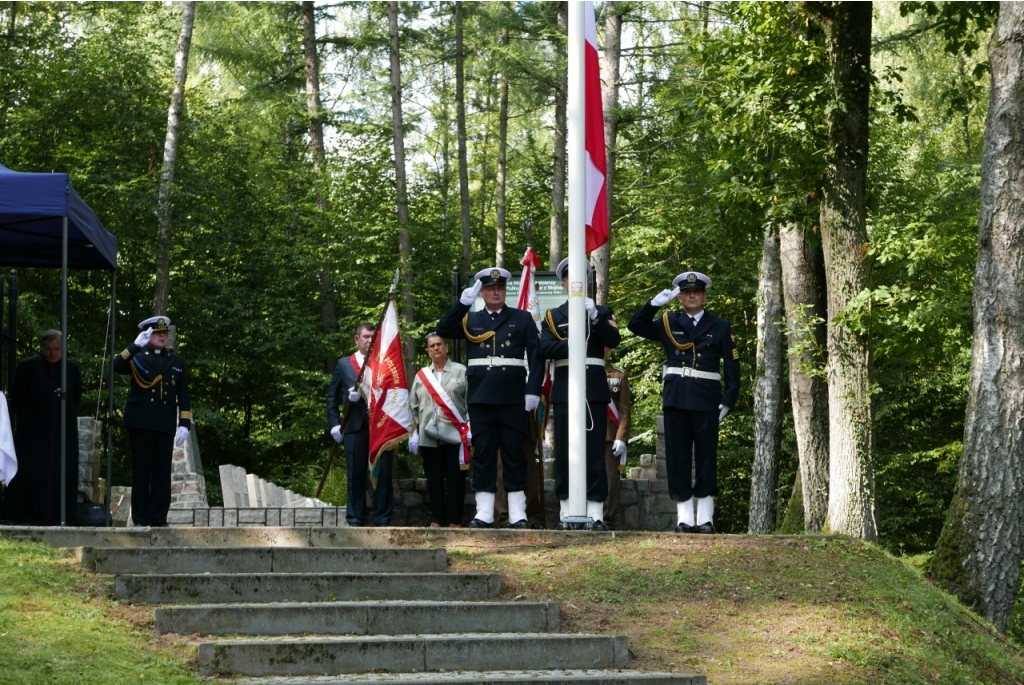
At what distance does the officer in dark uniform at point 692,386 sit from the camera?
10477mm

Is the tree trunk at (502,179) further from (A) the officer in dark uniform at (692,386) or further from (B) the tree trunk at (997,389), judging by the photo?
(A) the officer in dark uniform at (692,386)

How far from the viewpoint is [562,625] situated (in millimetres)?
8055

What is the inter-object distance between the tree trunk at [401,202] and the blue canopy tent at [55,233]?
13659 mm

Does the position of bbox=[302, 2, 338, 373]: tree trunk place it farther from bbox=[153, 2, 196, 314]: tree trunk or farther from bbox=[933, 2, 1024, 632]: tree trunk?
bbox=[933, 2, 1024, 632]: tree trunk

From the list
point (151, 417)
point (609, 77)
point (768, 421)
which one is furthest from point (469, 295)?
point (609, 77)

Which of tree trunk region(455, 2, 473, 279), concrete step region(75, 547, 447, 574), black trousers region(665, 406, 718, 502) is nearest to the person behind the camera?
concrete step region(75, 547, 447, 574)

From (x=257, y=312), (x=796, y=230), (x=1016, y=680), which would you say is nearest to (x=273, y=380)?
(x=257, y=312)

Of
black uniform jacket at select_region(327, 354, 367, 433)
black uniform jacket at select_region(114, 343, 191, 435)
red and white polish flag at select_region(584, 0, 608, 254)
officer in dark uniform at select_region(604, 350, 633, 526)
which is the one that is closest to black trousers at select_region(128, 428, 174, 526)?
black uniform jacket at select_region(114, 343, 191, 435)

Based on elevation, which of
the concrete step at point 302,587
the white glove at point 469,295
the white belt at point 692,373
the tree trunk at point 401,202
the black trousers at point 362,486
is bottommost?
the concrete step at point 302,587

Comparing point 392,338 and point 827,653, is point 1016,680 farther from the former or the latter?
point 392,338

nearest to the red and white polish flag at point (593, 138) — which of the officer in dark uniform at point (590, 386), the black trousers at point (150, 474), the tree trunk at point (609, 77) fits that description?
the officer in dark uniform at point (590, 386)

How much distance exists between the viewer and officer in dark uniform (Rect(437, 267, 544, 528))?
10547mm

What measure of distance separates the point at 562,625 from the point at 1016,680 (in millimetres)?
2998

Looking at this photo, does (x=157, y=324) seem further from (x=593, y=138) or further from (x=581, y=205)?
(x=593, y=138)
